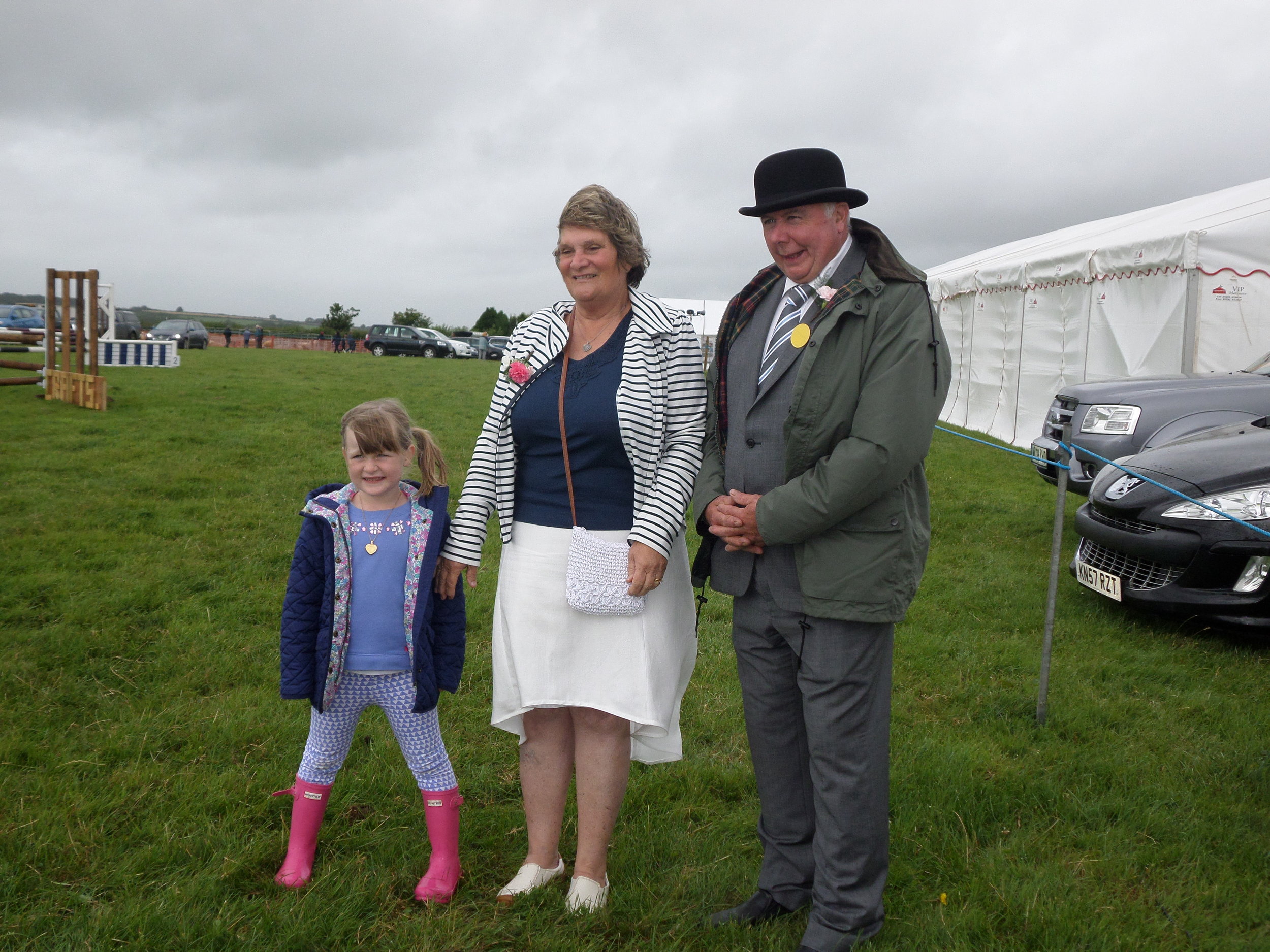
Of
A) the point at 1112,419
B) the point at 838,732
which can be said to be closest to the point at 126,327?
the point at 1112,419

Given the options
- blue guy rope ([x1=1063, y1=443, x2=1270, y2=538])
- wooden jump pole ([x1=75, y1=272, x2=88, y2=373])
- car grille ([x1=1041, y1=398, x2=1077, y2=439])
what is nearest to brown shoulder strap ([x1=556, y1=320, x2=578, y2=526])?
blue guy rope ([x1=1063, y1=443, x2=1270, y2=538])

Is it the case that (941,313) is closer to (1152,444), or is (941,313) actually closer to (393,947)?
(1152,444)

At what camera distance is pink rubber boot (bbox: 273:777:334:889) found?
111 inches

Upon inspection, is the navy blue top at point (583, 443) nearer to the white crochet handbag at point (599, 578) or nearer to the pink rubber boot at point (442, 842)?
the white crochet handbag at point (599, 578)

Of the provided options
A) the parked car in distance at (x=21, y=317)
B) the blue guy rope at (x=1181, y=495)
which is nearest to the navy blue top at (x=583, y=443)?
the blue guy rope at (x=1181, y=495)

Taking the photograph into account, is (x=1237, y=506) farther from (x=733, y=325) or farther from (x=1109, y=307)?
(x=1109, y=307)

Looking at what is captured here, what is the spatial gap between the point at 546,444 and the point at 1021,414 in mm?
12754

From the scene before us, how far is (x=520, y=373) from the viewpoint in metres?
2.65

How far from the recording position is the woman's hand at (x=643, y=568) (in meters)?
2.52

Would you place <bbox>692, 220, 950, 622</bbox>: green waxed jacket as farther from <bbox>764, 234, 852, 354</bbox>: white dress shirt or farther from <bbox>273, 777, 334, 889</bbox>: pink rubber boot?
<bbox>273, 777, 334, 889</bbox>: pink rubber boot

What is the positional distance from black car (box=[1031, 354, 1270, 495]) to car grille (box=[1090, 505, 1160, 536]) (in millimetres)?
1356

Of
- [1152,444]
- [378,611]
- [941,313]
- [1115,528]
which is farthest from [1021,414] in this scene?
[378,611]

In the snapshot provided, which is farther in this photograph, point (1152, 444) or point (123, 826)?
point (1152, 444)

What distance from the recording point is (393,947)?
2.54m
